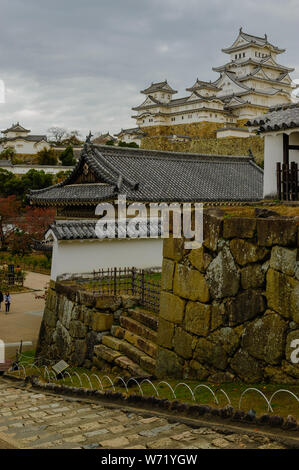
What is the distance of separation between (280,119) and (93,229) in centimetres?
556

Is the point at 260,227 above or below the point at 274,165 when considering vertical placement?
below

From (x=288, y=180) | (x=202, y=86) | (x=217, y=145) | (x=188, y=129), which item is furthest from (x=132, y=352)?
(x=202, y=86)

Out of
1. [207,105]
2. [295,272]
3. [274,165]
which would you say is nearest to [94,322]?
[274,165]

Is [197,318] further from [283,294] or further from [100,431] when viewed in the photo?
[100,431]

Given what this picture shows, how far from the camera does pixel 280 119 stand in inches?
376

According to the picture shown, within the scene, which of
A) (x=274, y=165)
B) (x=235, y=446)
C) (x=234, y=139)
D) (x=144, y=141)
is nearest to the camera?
(x=235, y=446)

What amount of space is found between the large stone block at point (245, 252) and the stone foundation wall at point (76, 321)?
182 inches

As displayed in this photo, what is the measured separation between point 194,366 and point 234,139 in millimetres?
44676

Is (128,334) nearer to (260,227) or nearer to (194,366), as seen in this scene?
(194,366)

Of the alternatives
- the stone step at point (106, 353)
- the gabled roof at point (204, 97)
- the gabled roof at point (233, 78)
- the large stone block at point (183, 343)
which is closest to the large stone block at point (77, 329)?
the stone step at point (106, 353)

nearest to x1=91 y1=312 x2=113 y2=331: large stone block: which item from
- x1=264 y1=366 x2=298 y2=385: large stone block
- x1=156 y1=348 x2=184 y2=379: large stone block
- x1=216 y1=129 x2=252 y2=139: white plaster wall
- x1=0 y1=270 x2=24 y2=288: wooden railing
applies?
x1=156 y1=348 x2=184 y2=379: large stone block

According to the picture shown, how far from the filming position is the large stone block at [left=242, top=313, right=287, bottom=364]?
16.9 feet

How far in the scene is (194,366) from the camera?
6.51 m

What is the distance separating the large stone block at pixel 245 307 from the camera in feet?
18.0
